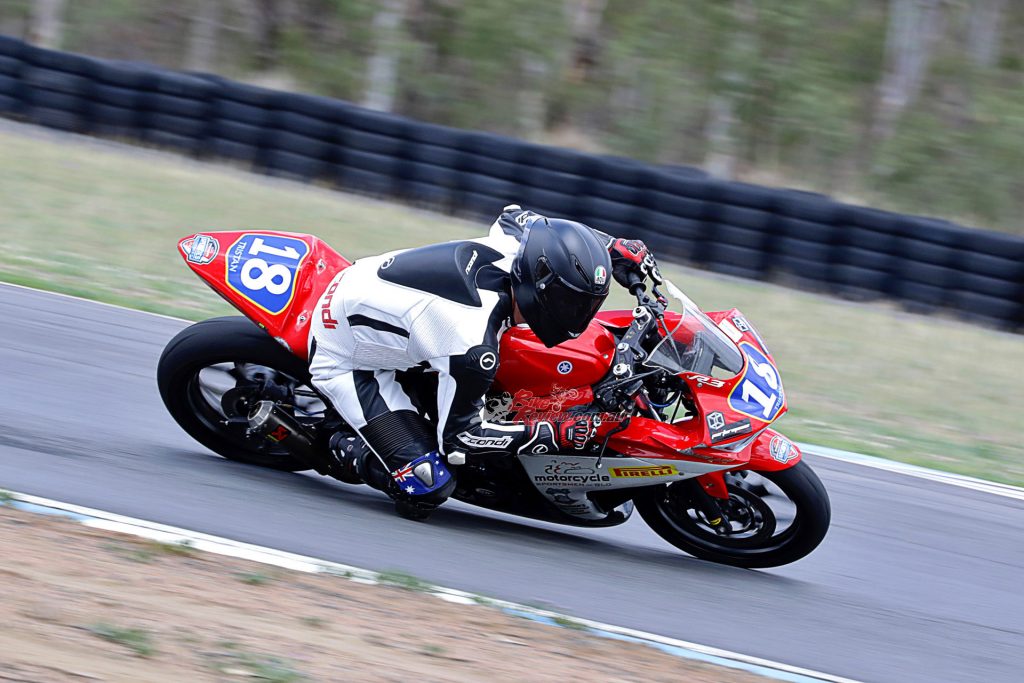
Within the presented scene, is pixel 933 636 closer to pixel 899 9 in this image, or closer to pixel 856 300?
pixel 856 300

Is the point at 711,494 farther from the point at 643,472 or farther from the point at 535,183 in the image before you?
the point at 535,183

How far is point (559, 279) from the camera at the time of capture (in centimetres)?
461

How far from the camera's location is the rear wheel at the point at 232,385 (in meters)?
5.21

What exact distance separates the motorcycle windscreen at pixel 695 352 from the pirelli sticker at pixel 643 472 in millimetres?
427

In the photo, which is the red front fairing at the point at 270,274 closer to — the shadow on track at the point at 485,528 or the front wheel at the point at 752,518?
the shadow on track at the point at 485,528

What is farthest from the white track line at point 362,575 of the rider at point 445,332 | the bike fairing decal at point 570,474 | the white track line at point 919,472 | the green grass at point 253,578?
the white track line at point 919,472

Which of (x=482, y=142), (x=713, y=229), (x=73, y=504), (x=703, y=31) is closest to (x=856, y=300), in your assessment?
(x=713, y=229)

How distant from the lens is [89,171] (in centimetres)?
1272

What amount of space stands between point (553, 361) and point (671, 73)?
14647mm

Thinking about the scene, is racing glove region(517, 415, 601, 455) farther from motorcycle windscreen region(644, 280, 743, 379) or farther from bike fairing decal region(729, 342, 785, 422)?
bike fairing decal region(729, 342, 785, 422)

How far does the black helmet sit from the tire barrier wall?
8.19 metres

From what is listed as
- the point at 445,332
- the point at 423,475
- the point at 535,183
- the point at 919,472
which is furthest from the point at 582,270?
the point at 535,183

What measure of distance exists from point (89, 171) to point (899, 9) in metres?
17.1

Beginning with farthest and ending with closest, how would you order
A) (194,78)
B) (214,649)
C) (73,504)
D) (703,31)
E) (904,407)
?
(703,31) < (194,78) < (904,407) < (73,504) < (214,649)
